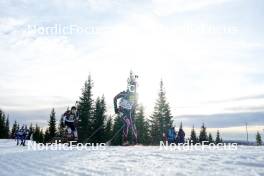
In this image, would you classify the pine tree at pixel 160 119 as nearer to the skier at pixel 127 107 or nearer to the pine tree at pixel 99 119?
the pine tree at pixel 99 119

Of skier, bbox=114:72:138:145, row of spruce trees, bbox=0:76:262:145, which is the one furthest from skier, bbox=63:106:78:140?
row of spruce trees, bbox=0:76:262:145

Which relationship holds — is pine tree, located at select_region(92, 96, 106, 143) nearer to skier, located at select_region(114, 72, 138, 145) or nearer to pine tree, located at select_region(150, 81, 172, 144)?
pine tree, located at select_region(150, 81, 172, 144)

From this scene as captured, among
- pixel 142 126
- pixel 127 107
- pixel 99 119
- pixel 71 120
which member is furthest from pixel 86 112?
pixel 127 107

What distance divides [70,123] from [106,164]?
10.8 m

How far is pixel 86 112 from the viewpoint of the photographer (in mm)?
54000

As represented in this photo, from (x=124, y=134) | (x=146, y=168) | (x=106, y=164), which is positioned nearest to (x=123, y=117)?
(x=124, y=134)

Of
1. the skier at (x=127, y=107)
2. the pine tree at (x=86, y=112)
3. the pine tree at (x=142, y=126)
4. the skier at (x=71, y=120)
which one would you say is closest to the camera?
the skier at (x=127, y=107)

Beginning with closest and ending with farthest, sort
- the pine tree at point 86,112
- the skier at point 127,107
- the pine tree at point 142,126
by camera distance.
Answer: the skier at point 127,107, the pine tree at point 86,112, the pine tree at point 142,126

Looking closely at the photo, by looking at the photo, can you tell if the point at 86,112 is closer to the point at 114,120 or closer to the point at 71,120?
the point at 114,120

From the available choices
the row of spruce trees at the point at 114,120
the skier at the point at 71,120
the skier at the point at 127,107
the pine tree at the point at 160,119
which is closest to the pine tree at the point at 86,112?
the row of spruce trees at the point at 114,120

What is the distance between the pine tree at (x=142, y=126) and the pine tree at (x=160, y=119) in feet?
3.39

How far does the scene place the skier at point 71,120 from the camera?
56.3 feet

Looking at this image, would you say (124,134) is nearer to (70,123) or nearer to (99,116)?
(70,123)

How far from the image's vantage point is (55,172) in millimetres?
6254
